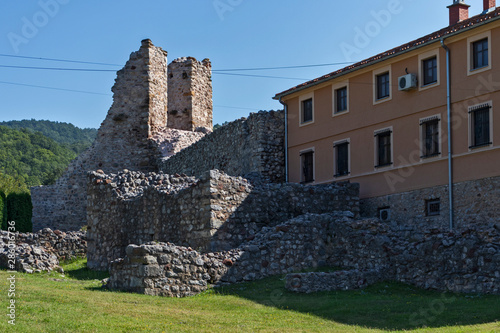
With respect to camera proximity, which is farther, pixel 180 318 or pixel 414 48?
pixel 414 48

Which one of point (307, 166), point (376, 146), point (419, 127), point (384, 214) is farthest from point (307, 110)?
point (419, 127)

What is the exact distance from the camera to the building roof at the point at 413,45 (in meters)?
26.5

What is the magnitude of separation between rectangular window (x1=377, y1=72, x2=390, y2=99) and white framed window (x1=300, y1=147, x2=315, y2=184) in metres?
4.35

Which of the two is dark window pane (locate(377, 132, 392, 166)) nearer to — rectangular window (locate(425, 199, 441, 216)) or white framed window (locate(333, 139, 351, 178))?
white framed window (locate(333, 139, 351, 178))

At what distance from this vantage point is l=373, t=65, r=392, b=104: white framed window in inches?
1193

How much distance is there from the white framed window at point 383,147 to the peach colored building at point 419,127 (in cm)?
4

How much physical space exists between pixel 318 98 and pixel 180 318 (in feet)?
62.7

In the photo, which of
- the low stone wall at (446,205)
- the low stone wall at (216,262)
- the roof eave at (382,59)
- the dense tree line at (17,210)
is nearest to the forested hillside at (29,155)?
the dense tree line at (17,210)

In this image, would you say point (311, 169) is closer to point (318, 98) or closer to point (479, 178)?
point (318, 98)

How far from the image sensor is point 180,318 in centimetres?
1633

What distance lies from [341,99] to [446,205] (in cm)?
759

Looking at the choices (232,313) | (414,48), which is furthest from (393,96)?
(232,313)

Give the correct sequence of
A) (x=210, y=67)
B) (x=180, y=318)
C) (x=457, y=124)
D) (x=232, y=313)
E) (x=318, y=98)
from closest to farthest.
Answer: (x=180, y=318), (x=232, y=313), (x=457, y=124), (x=318, y=98), (x=210, y=67)

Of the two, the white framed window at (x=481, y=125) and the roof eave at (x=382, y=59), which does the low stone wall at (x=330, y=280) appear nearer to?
the white framed window at (x=481, y=125)
